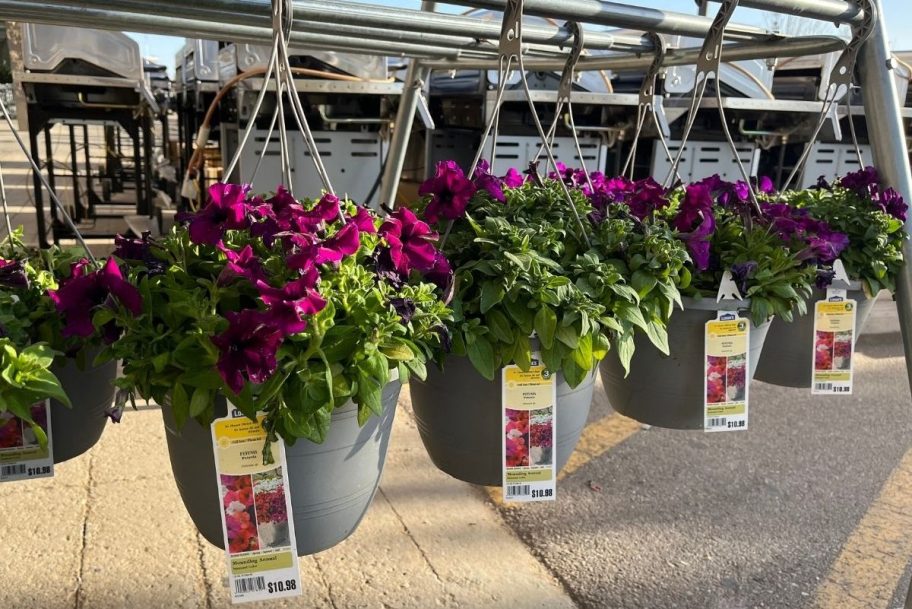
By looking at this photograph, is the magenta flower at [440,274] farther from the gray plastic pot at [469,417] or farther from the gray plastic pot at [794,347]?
the gray plastic pot at [794,347]

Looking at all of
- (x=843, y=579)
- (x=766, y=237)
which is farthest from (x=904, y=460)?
(x=766, y=237)

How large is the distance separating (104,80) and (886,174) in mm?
3380

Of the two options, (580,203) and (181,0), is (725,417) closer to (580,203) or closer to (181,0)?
Result: (580,203)

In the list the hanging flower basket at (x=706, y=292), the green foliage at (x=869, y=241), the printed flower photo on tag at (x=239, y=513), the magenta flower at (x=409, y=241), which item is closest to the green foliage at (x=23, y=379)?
the printed flower photo on tag at (x=239, y=513)

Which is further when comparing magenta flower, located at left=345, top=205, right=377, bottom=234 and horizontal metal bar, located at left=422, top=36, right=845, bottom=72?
horizontal metal bar, located at left=422, top=36, right=845, bottom=72

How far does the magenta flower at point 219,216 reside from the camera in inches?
37.1

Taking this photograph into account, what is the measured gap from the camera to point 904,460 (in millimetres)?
2770

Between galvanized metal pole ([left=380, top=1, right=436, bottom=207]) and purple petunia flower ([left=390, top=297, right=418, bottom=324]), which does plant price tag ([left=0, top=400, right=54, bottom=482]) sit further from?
galvanized metal pole ([left=380, top=1, right=436, bottom=207])

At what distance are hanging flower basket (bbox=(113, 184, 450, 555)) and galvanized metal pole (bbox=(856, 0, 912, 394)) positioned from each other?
94 cm

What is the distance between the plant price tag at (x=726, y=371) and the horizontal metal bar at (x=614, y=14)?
517mm

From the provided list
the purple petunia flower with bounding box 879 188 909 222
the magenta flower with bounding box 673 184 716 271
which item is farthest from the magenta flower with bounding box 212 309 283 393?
the purple petunia flower with bounding box 879 188 909 222

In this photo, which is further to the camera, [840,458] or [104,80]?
[104,80]

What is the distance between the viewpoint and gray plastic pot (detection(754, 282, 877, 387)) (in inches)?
59.4

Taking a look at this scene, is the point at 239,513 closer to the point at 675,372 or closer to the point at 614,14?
the point at 675,372
